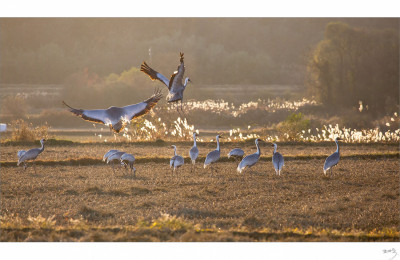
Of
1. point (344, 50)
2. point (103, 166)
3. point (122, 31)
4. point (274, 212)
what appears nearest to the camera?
point (274, 212)

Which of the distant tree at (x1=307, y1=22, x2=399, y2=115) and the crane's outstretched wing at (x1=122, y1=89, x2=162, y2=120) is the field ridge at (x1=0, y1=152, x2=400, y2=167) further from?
the distant tree at (x1=307, y1=22, x2=399, y2=115)

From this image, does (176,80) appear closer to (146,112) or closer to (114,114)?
(146,112)

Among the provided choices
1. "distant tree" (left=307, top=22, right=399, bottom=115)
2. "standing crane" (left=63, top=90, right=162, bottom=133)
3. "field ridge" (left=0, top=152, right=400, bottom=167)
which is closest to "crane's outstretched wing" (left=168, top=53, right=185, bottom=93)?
"standing crane" (left=63, top=90, right=162, bottom=133)

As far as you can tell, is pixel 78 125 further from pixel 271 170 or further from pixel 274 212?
pixel 274 212

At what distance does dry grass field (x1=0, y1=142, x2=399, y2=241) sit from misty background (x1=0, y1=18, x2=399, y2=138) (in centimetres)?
1381

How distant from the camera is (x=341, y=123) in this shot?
2844 centimetres

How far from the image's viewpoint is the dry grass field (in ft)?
24.1

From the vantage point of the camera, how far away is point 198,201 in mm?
9836

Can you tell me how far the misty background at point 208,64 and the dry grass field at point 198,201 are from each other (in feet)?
45.3

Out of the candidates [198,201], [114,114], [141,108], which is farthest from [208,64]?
[198,201]

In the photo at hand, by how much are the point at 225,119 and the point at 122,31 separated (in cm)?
3825

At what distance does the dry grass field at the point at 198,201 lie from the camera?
289 inches

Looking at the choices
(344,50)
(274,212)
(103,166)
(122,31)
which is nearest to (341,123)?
(344,50)

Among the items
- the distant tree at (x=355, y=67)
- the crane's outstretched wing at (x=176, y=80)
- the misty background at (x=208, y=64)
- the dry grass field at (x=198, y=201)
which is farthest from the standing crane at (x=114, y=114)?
the distant tree at (x=355, y=67)
